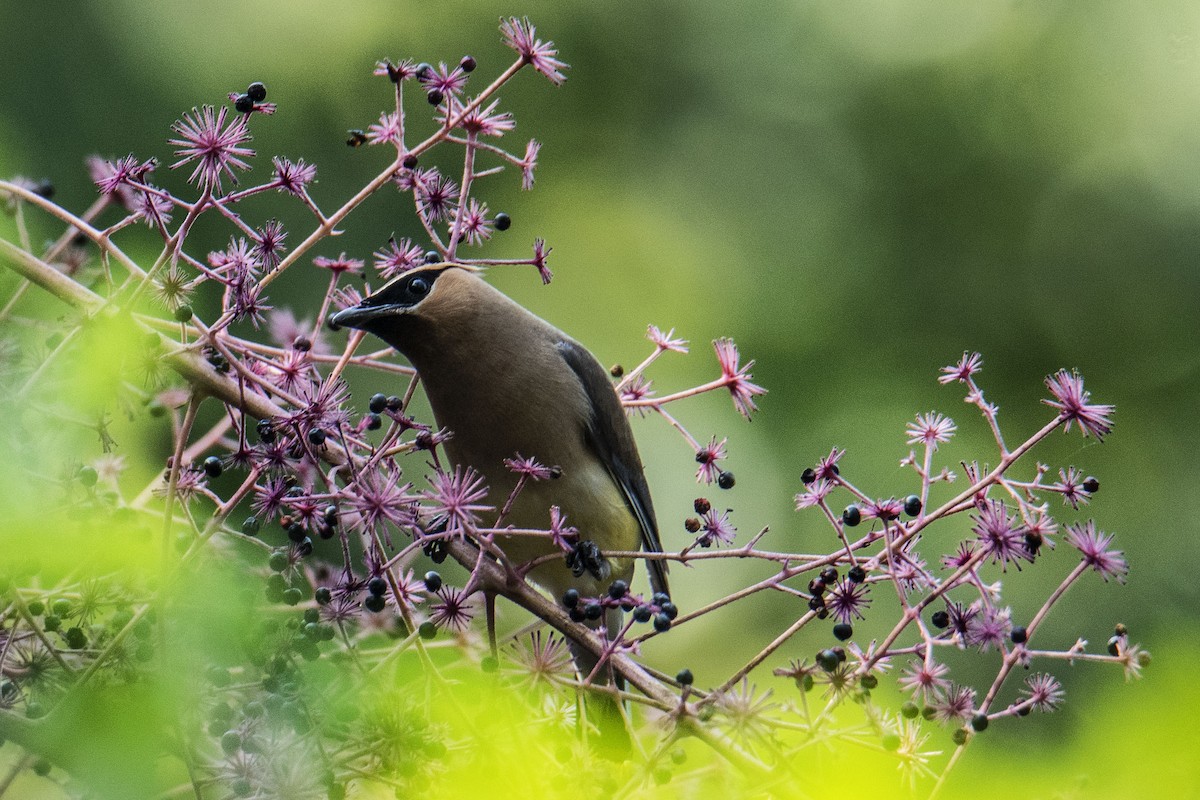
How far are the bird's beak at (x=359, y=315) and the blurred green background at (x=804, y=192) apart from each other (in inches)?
168

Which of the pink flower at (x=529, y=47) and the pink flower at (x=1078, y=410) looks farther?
the pink flower at (x=529, y=47)

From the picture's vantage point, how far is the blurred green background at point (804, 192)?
837 centimetres

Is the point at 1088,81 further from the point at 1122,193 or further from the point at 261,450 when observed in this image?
the point at 261,450

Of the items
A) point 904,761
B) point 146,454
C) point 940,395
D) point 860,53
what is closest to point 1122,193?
point 860,53

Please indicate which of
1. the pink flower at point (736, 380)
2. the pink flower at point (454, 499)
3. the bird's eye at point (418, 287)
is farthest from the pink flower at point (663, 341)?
the pink flower at point (454, 499)

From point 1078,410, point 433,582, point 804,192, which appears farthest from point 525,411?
point 804,192

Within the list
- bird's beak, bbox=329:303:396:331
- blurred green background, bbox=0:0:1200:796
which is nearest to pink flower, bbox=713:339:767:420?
bird's beak, bbox=329:303:396:331

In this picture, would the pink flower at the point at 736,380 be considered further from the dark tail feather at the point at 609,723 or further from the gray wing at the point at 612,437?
the gray wing at the point at 612,437

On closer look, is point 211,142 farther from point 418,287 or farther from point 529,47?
point 418,287

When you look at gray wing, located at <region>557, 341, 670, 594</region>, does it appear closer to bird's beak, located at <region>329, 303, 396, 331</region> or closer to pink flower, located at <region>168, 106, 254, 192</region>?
bird's beak, located at <region>329, 303, 396, 331</region>

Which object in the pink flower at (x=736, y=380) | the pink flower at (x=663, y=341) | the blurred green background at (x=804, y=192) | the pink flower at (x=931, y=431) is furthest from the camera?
the blurred green background at (x=804, y=192)

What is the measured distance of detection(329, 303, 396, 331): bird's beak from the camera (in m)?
3.20

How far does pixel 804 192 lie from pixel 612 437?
7.04 m

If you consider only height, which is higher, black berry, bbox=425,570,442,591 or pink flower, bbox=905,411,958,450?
pink flower, bbox=905,411,958,450
